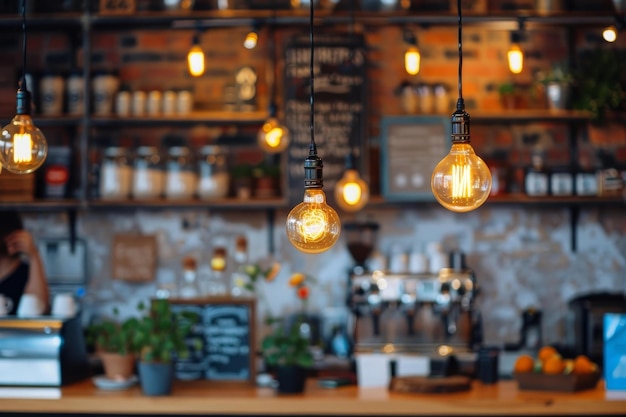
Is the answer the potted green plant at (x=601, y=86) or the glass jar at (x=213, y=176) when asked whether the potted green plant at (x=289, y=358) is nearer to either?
the glass jar at (x=213, y=176)

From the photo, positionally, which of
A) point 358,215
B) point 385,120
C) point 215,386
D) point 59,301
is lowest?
point 215,386

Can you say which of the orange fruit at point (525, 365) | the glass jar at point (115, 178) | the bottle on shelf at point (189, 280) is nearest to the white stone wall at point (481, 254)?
the bottle on shelf at point (189, 280)

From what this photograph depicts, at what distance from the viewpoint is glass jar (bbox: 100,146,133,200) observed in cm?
586

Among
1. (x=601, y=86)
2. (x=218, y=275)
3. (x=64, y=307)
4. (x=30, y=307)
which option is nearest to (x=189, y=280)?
(x=218, y=275)

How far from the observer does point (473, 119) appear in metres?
5.97

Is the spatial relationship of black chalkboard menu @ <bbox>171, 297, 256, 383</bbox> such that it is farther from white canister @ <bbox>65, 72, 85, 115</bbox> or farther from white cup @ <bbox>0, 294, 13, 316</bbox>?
white canister @ <bbox>65, 72, 85, 115</bbox>

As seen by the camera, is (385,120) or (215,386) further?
(385,120)

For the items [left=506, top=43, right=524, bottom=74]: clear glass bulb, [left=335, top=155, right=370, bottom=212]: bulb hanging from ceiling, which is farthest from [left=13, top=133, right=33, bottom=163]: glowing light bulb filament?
[left=506, top=43, right=524, bottom=74]: clear glass bulb

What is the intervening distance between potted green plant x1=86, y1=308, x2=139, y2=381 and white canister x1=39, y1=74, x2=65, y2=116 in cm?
179

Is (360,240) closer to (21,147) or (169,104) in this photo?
(169,104)

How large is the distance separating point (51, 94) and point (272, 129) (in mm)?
1431

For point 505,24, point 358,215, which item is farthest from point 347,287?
point 505,24

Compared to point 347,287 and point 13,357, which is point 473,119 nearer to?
point 347,287

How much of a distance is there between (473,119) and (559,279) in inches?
43.5
